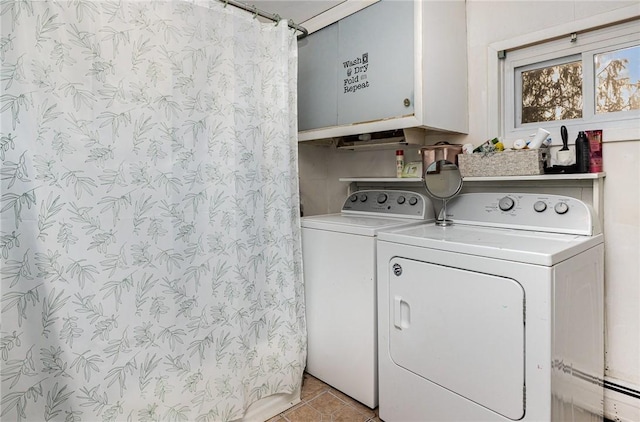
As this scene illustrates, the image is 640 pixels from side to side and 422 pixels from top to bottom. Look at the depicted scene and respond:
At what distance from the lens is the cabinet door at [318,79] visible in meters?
2.13

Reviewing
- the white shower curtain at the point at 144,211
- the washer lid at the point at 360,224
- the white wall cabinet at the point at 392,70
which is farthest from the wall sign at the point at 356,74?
the washer lid at the point at 360,224

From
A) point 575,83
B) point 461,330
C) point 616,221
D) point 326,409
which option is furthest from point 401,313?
point 575,83

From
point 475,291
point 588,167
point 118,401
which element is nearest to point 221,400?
point 118,401

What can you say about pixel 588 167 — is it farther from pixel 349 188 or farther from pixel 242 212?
pixel 242 212

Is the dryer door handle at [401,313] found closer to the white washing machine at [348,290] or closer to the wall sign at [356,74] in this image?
the white washing machine at [348,290]

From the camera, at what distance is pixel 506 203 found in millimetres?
1686

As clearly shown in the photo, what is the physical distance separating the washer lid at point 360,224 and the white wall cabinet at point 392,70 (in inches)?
20.1

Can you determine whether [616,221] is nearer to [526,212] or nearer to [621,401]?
[526,212]

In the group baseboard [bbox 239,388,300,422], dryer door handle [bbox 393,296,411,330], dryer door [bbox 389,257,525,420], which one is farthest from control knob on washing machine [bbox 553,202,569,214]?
baseboard [bbox 239,388,300,422]

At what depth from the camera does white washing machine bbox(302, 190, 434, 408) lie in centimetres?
172

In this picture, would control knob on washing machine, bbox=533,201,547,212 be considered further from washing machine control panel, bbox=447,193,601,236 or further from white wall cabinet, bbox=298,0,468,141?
white wall cabinet, bbox=298,0,468,141

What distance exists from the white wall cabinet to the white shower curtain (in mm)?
355

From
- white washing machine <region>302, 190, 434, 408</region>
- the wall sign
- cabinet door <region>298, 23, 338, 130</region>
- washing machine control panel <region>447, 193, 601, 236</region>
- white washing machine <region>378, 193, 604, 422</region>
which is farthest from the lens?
cabinet door <region>298, 23, 338, 130</region>

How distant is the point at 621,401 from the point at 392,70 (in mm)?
1876
